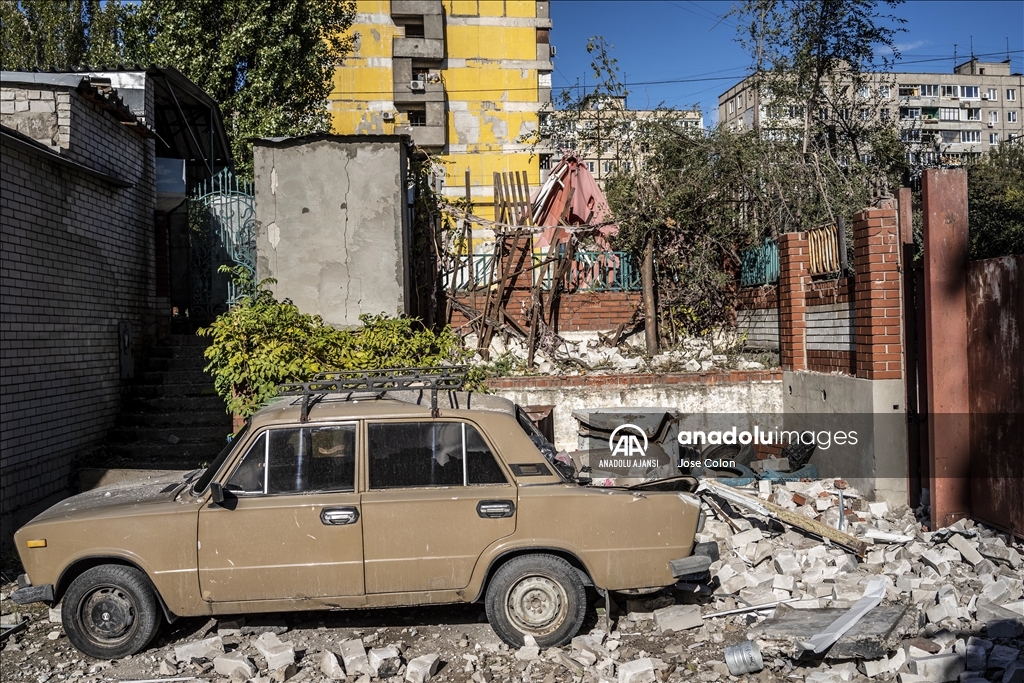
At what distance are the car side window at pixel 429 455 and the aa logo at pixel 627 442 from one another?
3688mm

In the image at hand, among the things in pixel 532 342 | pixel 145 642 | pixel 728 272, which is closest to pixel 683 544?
pixel 145 642

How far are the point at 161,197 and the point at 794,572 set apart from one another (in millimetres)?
10015

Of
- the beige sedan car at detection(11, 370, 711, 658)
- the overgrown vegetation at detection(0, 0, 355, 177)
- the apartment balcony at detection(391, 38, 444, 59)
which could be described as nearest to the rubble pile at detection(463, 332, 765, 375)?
the beige sedan car at detection(11, 370, 711, 658)

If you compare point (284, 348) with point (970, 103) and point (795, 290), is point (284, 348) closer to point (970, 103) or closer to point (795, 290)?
point (795, 290)

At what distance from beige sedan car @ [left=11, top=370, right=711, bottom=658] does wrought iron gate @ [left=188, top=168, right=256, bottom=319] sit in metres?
7.19

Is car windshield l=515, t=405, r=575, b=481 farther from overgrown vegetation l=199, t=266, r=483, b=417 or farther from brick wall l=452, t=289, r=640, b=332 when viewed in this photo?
brick wall l=452, t=289, r=640, b=332

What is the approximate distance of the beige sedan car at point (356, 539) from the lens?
16.0 feet

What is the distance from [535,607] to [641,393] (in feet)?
16.4

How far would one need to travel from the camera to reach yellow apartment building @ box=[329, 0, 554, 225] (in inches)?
1296

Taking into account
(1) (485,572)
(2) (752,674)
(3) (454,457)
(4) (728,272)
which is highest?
(4) (728,272)

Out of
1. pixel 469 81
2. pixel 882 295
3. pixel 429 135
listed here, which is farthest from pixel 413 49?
pixel 882 295

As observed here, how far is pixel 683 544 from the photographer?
16.3 ft

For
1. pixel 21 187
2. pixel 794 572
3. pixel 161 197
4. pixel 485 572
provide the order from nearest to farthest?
pixel 485 572 → pixel 794 572 → pixel 21 187 → pixel 161 197

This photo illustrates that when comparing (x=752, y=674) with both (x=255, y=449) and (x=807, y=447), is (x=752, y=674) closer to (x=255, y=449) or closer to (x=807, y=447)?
(x=255, y=449)
